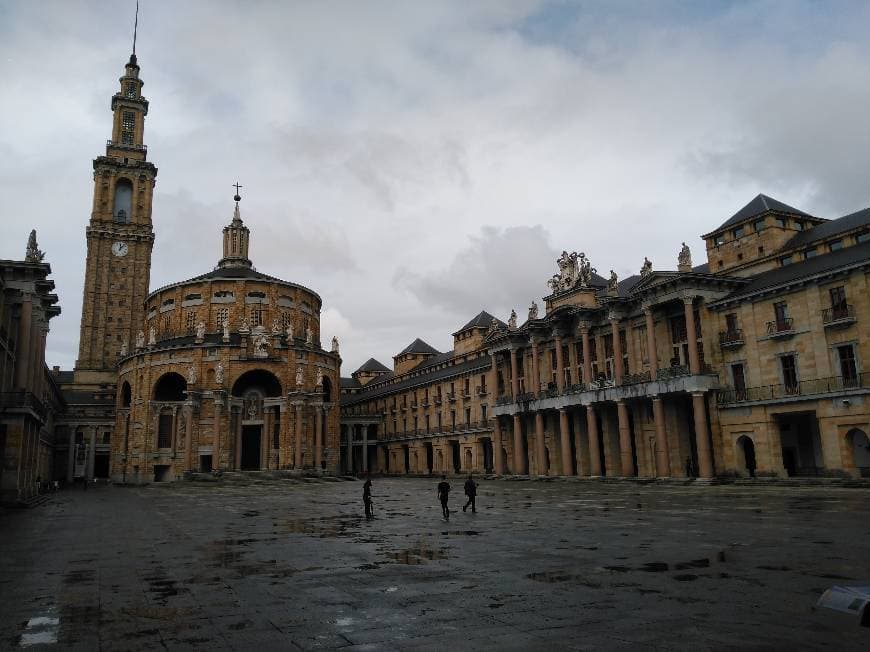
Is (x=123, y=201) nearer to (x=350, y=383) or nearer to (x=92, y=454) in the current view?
(x=92, y=454)

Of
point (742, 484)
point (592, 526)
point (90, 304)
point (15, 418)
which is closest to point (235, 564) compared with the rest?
point (592, 526)

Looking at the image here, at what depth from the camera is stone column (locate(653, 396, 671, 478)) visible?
139 feet

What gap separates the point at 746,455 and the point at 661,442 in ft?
16.5

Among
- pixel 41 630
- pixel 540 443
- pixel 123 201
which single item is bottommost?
pixel 41 630

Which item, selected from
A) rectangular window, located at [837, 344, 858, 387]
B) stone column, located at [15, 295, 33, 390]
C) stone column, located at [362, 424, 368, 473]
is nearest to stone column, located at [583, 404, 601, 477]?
rectangular window, located at [837, 344, 858, 387]

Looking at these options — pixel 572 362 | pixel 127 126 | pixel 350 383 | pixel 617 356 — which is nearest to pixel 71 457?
pixel 350 383

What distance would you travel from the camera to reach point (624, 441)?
4609 centimetres

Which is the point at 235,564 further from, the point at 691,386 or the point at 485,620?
the point at 691,386

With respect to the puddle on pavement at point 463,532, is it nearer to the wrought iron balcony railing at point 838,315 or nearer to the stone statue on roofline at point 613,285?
the wrought iron balcony railing at point 838,315

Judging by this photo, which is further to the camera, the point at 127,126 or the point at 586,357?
the point at 127,126

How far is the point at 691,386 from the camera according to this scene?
40.6 meters

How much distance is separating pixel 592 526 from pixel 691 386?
80.2 feet


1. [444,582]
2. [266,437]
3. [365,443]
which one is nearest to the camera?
[444,582]

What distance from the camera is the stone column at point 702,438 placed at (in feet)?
130
